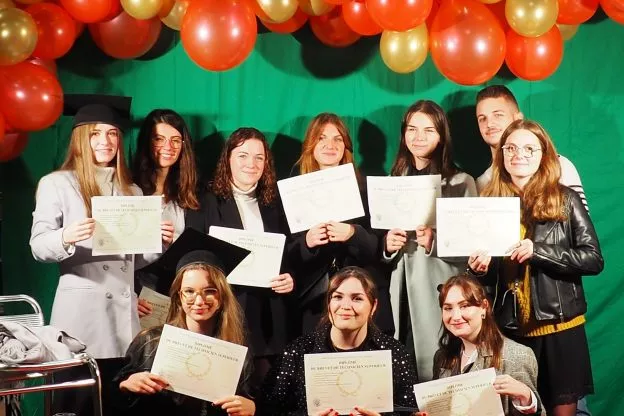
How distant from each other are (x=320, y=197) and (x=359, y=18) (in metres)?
0.96

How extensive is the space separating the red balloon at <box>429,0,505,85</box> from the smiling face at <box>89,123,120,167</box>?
5.50ft

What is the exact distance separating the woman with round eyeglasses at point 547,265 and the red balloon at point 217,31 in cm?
139

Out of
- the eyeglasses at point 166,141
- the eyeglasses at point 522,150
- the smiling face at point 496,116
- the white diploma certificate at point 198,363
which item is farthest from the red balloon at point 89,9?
the eyeglasses at point 522,150

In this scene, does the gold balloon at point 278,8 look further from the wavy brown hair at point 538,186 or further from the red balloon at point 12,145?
the red balloon at point 12,145

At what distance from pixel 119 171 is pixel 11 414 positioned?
4.18 feet

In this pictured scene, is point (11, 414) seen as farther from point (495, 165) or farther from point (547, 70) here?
point (547, 70)

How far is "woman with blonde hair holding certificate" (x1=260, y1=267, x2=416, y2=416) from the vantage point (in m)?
4.23

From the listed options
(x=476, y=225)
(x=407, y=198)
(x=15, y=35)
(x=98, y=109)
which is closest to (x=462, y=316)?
(x=476, y=225)

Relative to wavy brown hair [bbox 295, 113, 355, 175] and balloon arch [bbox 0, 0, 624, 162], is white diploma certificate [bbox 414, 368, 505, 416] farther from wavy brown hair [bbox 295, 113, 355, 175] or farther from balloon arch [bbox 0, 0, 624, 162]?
balloon arch [bbox 0, 0, 624, 162]

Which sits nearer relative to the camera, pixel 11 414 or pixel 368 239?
pixel 11 414

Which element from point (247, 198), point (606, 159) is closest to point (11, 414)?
point (247, 198)

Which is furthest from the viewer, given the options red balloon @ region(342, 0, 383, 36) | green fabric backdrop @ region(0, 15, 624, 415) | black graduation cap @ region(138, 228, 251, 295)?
green fabric backdrop @ region(0, 15, 624, 415)

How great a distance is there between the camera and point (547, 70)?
16.0ft

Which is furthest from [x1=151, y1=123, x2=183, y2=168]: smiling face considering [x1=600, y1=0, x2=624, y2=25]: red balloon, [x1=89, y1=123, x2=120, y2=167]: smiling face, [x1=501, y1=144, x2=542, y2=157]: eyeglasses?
[x1=600, y1=0, x2=624, y2=25]: red balloon
